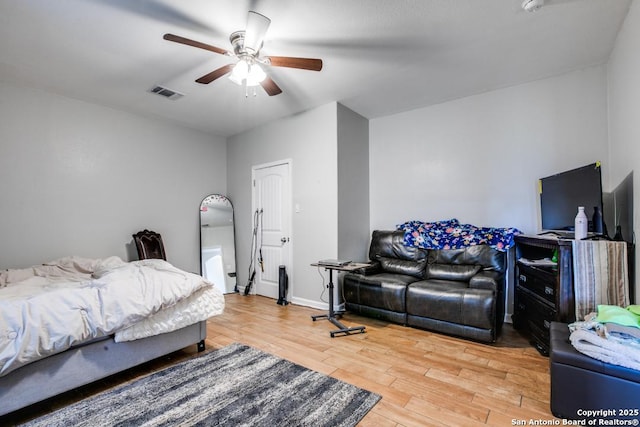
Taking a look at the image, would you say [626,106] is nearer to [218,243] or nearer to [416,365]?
[416,365]

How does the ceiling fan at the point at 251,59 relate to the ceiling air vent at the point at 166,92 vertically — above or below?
below

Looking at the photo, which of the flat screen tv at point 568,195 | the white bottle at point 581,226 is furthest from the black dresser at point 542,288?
the flat screen tv at point 568,195

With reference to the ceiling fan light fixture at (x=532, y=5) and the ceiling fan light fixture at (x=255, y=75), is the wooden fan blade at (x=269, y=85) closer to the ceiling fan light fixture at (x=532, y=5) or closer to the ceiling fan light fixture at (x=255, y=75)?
the ceiling fan light fixture at (x=255, y=75)

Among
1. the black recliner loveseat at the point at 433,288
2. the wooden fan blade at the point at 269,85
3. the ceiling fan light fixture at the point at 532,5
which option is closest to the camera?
the ceiling fan light fixture at the point at 532,5

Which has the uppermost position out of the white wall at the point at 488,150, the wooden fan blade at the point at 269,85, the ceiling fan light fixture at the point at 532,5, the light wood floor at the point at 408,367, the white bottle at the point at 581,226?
the ceiling fan light fixture at the point at 532,5

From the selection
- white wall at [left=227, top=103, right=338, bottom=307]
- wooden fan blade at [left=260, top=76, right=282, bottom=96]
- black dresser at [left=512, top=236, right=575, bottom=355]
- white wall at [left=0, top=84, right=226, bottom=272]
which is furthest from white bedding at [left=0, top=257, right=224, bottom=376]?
black dresser at [left=512, top=236, right=575, bottom=355]

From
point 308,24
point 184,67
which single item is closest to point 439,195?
point 308,24

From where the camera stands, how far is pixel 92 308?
1.92 metres

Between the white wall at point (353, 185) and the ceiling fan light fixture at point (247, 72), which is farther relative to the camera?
the white wall at point (353, 185)

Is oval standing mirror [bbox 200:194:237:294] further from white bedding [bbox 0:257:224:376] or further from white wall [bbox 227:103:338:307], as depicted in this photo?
white bedding [bbox 0:257:224:376]

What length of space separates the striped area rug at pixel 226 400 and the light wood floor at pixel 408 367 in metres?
0.14

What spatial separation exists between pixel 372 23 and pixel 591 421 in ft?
9.42

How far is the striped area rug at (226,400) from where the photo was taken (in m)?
1.68

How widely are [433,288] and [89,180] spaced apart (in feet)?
14.0
